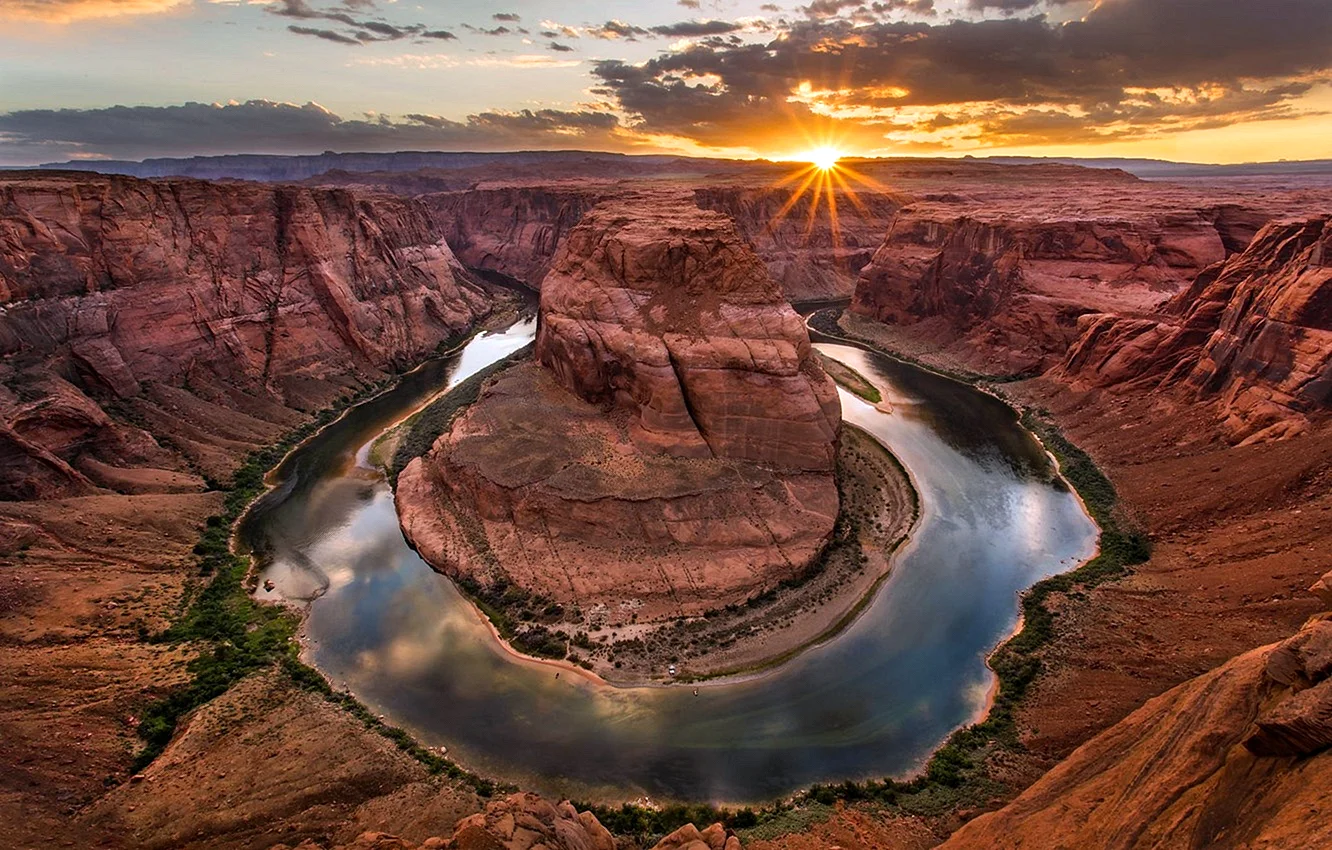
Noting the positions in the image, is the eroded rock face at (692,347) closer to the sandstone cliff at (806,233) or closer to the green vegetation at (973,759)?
the green vegetation at (973,759)

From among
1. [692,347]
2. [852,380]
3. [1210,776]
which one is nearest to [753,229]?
[852,380]

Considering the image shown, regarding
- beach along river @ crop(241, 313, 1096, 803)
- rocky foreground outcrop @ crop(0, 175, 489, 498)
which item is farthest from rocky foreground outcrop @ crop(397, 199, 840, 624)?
rocky foreground outcrop @ crop(0, 175, 489, 498)

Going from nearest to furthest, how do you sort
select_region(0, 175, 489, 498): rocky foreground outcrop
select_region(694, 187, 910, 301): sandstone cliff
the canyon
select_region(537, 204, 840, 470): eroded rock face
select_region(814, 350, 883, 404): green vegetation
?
the canyon
select_region(537, 204, 840, 470): eroded rock face
select_region(0, 175, 489, 498): rocky foreground outcrop
select_region(814, 350, 883, 404): green vegetation
select_region(694, 187, 910, 301): sandstone cliff

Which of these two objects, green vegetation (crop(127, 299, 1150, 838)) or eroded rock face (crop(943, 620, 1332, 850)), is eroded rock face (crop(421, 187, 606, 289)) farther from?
eroded rock face (crop(943, 620, 1332, 850))

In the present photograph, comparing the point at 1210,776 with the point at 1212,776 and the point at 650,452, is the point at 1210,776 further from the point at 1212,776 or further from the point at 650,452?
the point at 650,452

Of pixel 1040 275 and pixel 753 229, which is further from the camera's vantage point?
pixel 753 229

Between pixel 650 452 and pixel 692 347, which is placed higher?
pixel 692 347
